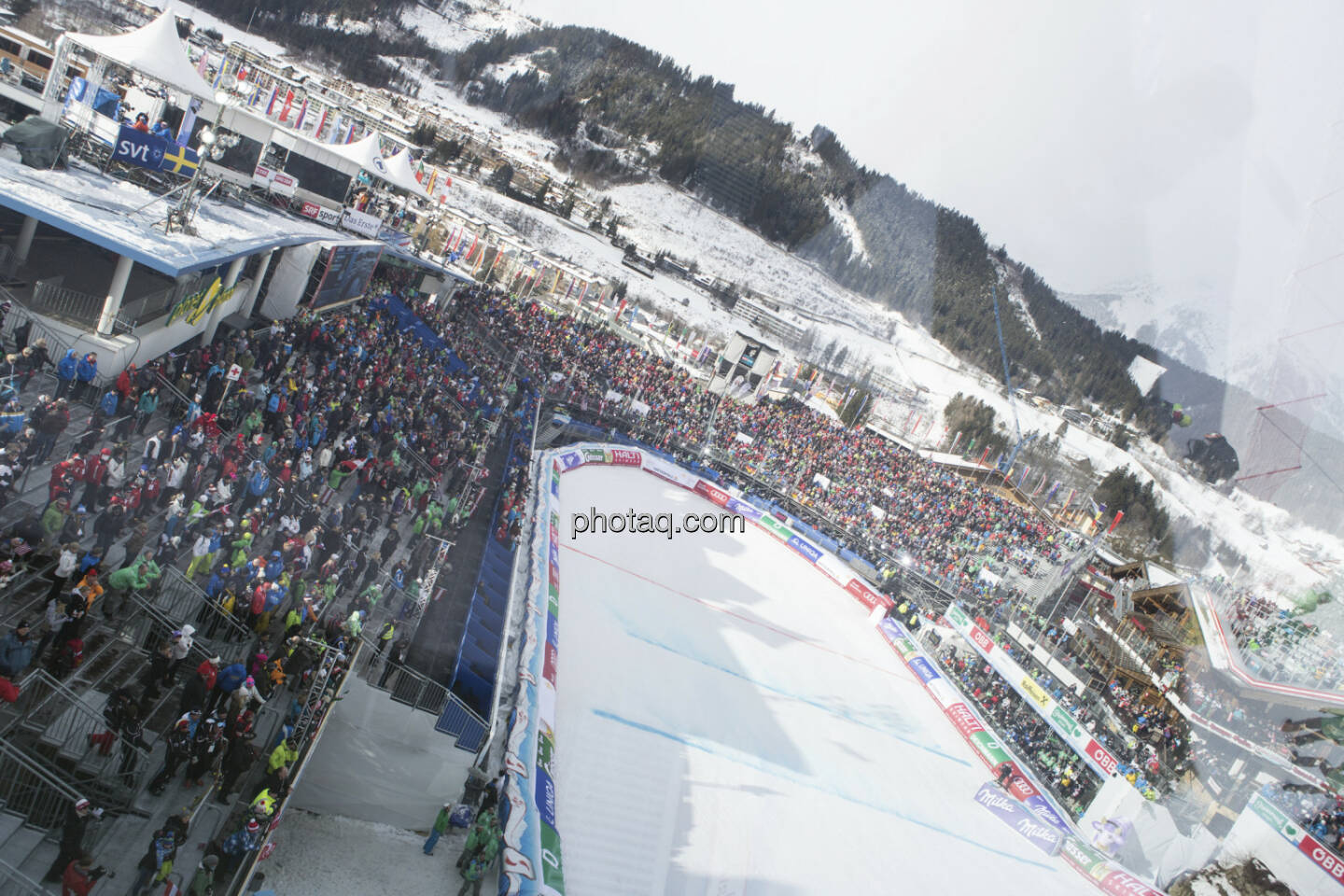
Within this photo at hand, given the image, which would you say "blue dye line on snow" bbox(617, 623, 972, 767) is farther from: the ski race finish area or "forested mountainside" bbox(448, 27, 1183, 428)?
"forested mountainside" bbox(448, 27, 1183, 428)

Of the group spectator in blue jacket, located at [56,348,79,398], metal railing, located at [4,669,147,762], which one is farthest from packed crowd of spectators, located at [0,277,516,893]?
spectator in blue jacket, located at [56,348,79,398]

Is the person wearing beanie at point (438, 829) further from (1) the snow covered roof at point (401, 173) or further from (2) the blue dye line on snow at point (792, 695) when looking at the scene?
(1) the snow covered roof at point (401, 173)

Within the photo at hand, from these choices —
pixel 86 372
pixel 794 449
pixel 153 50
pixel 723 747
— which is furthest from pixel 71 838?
pixel 794 449

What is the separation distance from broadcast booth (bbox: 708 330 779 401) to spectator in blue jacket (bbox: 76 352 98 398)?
100 feet

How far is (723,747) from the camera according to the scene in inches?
497

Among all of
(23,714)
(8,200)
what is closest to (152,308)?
(8,200)

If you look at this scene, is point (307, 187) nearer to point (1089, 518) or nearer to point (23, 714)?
point (23, 714)

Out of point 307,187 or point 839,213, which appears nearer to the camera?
point 307,187

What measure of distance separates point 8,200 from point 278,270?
8344 mm

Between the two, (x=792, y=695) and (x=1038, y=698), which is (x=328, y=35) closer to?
(x=792, y=695)

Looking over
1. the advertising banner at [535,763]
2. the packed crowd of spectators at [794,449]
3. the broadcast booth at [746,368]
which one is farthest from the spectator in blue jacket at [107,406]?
the broadcast booth at [746,368]

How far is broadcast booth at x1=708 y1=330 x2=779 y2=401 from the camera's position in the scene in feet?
129

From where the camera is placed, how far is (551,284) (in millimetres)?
43344

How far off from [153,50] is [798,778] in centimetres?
2139
